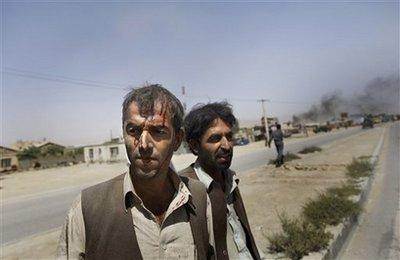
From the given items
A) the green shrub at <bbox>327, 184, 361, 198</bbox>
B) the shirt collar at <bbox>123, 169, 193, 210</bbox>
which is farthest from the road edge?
the shirt collar at <bbox>123, 169, 193, 210</bbox>

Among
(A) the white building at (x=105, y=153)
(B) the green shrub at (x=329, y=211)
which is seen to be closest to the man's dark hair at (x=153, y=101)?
(B) the green shrub at (x=329, y=211)

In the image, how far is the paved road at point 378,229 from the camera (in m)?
5.93

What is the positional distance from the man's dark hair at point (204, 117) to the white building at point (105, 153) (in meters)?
45.3

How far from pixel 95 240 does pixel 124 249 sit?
4.9 inches

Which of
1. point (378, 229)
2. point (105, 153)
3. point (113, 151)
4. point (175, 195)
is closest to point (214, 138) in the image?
point (175, 195)

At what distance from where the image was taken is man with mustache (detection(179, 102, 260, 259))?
2.66 meters

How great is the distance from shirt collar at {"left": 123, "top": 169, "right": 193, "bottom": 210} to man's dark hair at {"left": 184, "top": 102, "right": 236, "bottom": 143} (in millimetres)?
1176

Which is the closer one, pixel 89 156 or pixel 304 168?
pixel 304 168

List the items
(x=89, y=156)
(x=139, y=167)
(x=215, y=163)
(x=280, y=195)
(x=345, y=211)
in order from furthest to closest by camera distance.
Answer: (x=89, y=156) → (x=280, y=195) → (x=345, y=211) → (x=215, y=163) → (x=139, y=167)

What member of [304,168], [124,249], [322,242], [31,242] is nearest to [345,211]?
[322,242]

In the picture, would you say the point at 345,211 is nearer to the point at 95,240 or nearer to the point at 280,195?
the point at 280,195

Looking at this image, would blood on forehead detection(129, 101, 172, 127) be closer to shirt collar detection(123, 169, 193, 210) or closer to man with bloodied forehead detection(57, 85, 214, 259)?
man with bloodied forehead detection(57, 85, 214, 259)

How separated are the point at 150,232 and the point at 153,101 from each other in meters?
0.59

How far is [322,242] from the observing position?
17.9 feet
